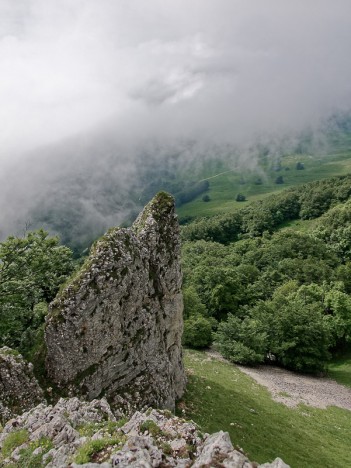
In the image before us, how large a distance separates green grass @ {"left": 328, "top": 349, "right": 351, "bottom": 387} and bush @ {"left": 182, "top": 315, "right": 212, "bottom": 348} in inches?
868

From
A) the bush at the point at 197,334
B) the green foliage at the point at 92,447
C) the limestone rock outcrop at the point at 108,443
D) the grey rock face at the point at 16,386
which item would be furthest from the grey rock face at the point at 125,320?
the bush at the point at 197,334

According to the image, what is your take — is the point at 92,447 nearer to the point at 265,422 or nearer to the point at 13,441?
the point at 13,441

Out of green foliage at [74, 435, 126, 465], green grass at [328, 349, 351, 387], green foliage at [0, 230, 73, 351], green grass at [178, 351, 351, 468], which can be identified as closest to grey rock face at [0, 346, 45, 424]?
green foliage at [0, 230, 73, 351]

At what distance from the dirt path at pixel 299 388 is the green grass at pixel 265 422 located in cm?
211

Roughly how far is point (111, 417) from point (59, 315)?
8.36 meters

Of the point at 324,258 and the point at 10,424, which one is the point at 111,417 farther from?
the point at 324,258

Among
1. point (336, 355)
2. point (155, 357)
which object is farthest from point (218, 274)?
point (155, 357)

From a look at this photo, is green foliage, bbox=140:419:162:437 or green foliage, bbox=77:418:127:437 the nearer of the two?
green foliage, bbox=140:419:162:437

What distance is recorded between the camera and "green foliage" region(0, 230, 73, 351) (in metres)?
31.9

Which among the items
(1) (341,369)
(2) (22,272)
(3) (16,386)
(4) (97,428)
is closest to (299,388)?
(1) (341,369)

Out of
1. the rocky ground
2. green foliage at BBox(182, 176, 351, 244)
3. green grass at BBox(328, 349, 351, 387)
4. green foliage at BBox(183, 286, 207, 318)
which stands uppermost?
green foliage at BBox(182, 176, 351, 244)

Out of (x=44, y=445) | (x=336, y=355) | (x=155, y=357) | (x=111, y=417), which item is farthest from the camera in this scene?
(x=336, y=355)

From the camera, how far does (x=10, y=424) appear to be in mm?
19453

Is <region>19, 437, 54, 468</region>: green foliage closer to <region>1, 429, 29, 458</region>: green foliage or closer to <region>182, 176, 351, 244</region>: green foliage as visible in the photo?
<region>1, 429, 29, 458</region>: green foliage
